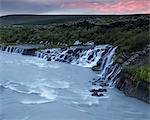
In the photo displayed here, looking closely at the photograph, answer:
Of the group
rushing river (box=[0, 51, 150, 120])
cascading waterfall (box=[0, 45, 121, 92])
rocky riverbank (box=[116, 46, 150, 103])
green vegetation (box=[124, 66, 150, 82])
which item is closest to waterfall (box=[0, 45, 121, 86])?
cascading waterfall (box=[0, 45, 121, 92])

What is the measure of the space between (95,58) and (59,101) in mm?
12966

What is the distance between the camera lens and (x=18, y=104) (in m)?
16.3

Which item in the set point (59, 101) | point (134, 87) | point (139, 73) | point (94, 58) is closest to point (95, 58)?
point (94, 58)

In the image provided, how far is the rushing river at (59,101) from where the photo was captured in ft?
48.8

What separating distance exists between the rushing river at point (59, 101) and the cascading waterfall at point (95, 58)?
40.6 inches

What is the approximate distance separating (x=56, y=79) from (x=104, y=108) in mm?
7065

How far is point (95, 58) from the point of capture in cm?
2953

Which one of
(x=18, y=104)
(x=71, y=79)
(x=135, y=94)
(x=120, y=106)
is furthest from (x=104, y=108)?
(x=71, y=79)

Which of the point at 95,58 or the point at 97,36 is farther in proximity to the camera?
the point at 97,36

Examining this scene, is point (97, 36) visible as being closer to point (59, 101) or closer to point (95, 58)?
point (95, 58)

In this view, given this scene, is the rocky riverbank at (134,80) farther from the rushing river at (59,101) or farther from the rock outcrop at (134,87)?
the rushing river at (59,101)

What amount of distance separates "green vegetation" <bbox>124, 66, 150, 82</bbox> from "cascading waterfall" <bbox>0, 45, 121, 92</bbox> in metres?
1.58

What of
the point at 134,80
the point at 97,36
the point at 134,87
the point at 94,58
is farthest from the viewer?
the point at 97,36

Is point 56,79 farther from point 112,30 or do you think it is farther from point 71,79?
point 112,30
